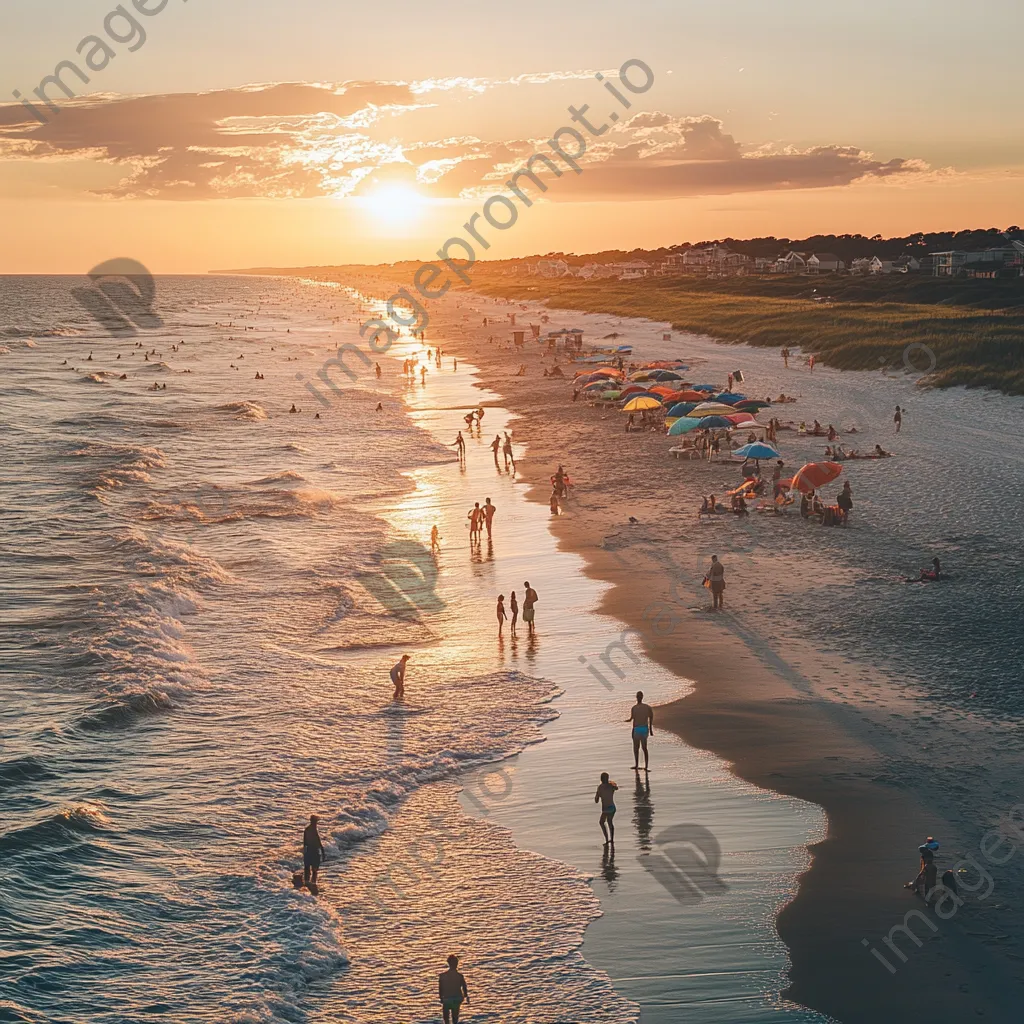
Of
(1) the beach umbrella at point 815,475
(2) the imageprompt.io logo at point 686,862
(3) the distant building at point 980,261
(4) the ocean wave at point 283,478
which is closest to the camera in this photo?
(2) the imageprompt.io logo at point 686,862

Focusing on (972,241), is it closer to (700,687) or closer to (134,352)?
(134,352)

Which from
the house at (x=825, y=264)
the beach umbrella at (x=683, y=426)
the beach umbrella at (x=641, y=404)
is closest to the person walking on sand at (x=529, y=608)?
the beach umbrella at (x=683, y=426)

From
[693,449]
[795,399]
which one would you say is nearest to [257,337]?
[795,399]

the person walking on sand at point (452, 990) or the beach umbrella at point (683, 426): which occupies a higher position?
the beach umbrella at point (683, 426)

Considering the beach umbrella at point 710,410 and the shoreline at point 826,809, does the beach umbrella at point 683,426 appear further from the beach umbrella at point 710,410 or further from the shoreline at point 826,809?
the shoreline at point 826,809

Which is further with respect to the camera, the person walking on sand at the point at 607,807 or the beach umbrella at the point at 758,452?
the beach umbrella at the point at 758,452

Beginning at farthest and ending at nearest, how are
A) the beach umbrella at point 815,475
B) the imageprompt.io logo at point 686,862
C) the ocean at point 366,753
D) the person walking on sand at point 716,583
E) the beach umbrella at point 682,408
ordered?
1. the beach umbrella at point 682,408
2. the beach umbrella at point 815,475
3. the person walking on sand at point 716,583
4. the imageprompt.io logo at point 686,862
5. the ocean at point 366,753
